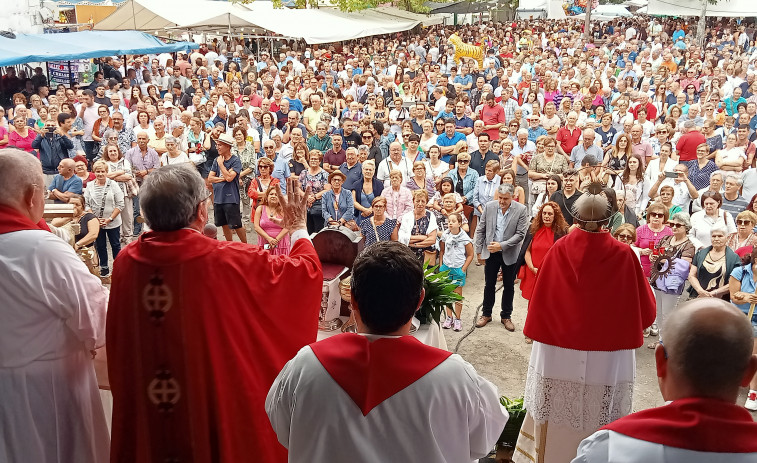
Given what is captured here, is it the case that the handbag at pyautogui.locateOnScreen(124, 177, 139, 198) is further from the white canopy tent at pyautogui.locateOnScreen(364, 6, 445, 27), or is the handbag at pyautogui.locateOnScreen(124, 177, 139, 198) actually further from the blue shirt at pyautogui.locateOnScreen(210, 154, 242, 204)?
the white canopy tent at pyautogui.locateOnScreen(364, 6, 445, 27)

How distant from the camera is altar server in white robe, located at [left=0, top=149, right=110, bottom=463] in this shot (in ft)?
9.04

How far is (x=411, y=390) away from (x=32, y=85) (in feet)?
57.1

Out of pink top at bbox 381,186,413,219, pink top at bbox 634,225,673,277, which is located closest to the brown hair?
pink top at bbox 634,225,673,277

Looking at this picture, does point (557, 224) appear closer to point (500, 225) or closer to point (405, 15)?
point (500, 225)

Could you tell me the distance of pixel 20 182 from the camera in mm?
2826

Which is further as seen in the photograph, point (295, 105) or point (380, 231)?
point (295, 105)

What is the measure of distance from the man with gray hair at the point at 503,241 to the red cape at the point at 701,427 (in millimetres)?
5261

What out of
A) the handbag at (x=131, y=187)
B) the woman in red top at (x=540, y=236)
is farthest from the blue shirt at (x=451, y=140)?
the handbag at (x=131, y=187)

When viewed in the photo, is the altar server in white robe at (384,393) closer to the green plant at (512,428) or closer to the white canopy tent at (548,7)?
the green plant at (512,428)

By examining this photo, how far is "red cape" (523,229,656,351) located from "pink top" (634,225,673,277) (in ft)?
10.7

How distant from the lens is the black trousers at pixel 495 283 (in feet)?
24.2

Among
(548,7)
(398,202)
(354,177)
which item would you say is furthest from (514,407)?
(548,7)

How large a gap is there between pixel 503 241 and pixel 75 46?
14.1 meters

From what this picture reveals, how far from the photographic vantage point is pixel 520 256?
287 inches
